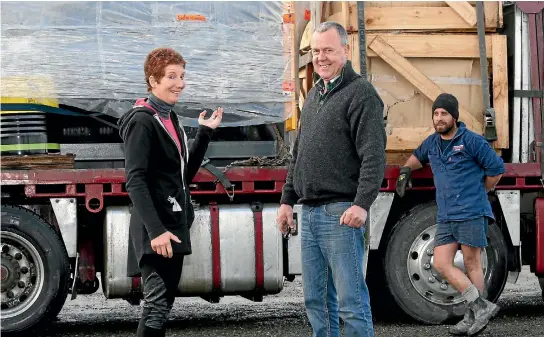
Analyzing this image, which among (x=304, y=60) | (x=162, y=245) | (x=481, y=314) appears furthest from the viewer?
(x=304, y=60)

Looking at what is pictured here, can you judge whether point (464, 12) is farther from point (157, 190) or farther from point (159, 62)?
point (157, 190)

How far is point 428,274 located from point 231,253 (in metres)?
1.56

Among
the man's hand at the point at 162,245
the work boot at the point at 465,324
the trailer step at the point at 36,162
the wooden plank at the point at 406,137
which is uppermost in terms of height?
the wooden plank at the point at 406,137

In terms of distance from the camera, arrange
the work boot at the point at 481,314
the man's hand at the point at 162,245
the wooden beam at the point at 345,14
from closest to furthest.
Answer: the man's hand at the point at 162,245
the work boot at the point at 481,314
the wooden beam at the point at 345,14

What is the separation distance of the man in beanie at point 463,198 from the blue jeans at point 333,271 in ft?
8.09

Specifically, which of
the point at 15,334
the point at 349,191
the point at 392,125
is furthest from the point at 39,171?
the point at 349,191

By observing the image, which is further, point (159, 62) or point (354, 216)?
point (159, 62)

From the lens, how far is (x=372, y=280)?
9.20 meters

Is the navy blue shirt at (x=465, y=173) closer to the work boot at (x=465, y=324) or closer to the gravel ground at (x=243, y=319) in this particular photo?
the work boot at (x=465, y=324)

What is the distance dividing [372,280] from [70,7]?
325 cm

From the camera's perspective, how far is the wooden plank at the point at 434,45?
29.0ft

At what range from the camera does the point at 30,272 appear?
8484 millimetres

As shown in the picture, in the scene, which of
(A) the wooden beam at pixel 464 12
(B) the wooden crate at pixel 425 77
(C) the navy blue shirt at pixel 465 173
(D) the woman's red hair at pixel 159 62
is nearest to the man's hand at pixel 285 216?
(D) the woman's red hair at pixel 159 62

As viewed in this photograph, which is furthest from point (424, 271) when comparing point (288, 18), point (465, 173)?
point (288, 18)
